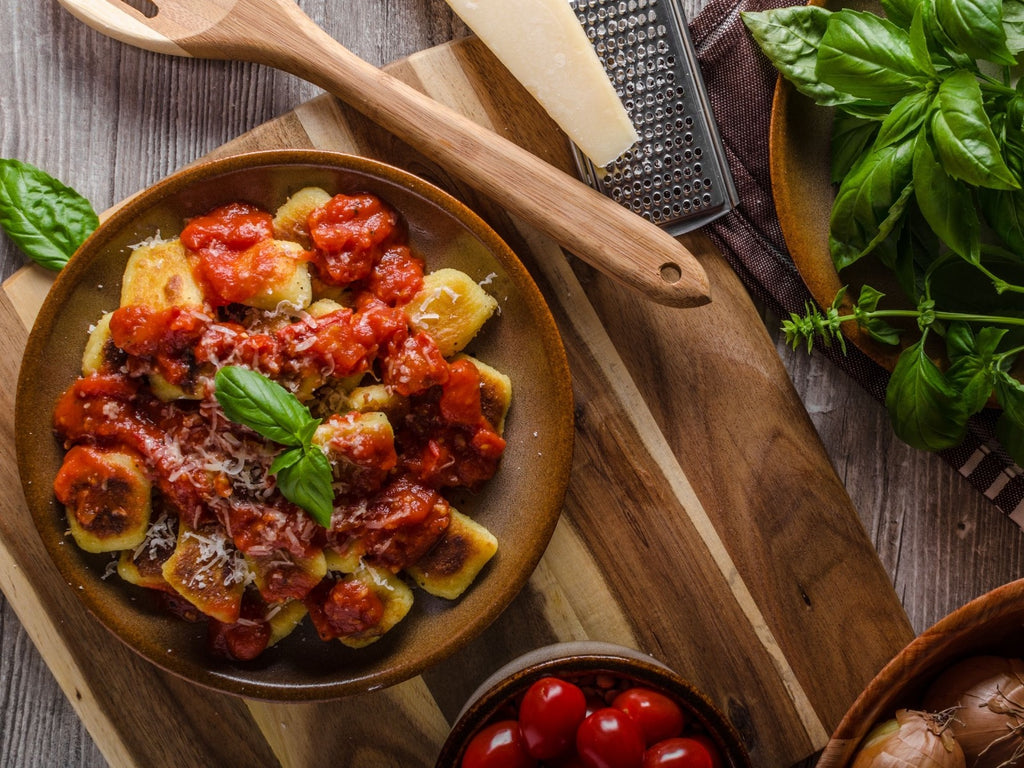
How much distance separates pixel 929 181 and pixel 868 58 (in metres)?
0.35

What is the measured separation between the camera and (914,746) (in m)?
2.19

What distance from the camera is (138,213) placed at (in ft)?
7.86

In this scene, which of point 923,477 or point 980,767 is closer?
point 980,767

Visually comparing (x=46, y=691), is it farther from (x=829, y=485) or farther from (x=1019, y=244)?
(x=1019, y=244)

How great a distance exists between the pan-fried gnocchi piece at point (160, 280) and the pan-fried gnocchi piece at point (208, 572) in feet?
1.99

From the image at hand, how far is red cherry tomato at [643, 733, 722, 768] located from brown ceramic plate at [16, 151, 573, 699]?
0.55 meters

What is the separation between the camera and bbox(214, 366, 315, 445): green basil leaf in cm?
212

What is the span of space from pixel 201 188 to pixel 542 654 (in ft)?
5.32

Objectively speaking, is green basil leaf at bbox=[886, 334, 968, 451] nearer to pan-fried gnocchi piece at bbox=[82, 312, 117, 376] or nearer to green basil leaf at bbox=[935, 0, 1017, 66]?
green basil leaf at bbox=[935, 0, 1017, 66]

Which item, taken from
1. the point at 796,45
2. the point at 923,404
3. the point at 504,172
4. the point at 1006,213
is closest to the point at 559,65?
the point at 504,172

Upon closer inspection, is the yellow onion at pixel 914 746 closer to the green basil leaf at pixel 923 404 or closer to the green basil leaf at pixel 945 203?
the green basil leaf at pixel 923 404

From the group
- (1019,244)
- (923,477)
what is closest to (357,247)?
(1019,244)

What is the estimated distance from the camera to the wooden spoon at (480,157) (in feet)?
8.27

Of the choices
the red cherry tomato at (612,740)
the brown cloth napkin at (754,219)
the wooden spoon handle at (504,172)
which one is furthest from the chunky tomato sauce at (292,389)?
the brown cloth napkin at (754,219)
